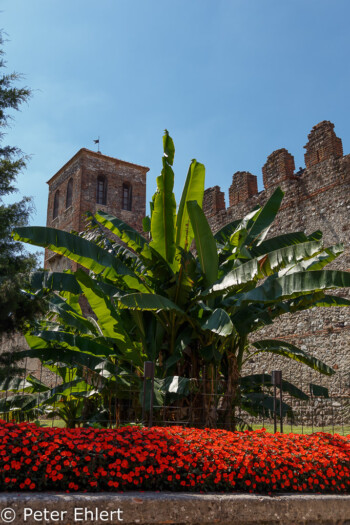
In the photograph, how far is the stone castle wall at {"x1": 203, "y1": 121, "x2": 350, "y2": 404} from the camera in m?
11.5

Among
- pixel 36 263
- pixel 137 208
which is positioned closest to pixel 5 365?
pixel 36 263

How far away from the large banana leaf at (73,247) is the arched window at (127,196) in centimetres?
1779

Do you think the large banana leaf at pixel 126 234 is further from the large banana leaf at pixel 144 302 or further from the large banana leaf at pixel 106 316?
the large banana leaf at pixel 144 302

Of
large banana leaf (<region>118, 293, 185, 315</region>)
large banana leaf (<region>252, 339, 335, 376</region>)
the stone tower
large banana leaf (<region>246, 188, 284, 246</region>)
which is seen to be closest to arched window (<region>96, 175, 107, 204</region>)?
the stone tower

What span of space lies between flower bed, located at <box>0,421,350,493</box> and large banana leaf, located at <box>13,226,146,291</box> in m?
3.11

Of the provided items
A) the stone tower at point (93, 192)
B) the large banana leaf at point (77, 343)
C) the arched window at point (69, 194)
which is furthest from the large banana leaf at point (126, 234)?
the arched window at point (69, 194)

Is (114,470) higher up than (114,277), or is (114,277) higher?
(114,277)

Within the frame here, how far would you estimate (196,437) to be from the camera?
4961 millimetres

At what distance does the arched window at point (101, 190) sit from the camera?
24516 millimetres

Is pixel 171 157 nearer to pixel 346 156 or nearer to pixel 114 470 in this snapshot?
pixel 114 470

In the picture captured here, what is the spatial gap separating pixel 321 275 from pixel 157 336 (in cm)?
276

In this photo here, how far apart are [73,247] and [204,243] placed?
200 cm

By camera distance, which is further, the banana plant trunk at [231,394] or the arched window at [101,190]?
the arched window at [101,190]

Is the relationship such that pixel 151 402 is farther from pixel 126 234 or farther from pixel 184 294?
pixel 126 234
